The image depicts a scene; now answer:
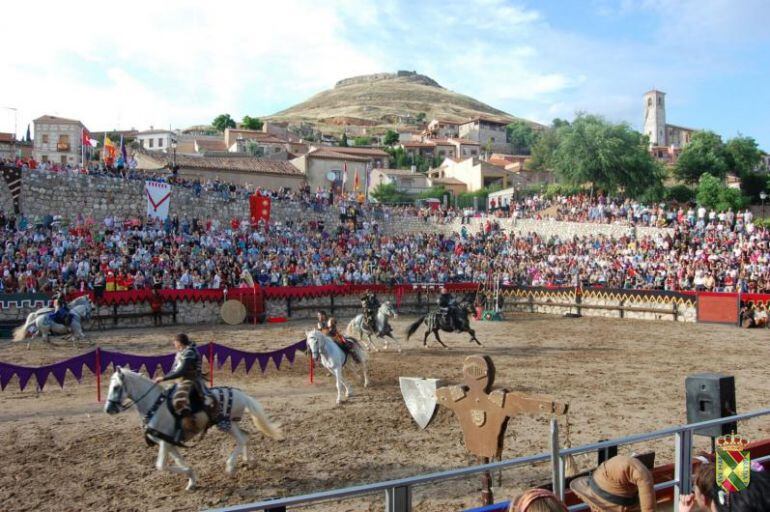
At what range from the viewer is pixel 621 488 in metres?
4.99

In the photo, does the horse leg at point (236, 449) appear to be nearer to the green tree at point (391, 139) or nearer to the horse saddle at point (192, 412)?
the horse saddle at point (192, 412)

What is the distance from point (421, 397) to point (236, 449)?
411 cm

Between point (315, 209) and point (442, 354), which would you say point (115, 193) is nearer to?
point (315, 209)

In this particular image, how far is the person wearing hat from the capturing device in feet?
15.9

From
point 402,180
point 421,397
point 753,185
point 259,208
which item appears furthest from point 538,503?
point 753,185

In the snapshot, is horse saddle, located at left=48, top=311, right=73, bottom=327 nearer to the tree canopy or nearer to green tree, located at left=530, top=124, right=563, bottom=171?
the tree canopy

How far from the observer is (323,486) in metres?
9.40

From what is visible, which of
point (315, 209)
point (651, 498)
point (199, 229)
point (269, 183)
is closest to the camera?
point (651, 498)

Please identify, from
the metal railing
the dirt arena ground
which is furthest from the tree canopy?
the metal railing

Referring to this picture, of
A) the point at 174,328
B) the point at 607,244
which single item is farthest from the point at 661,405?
the point at 607,244

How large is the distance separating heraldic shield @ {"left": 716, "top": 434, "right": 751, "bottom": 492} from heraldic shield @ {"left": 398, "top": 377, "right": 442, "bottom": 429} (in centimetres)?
337

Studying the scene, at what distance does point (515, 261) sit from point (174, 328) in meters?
20.9

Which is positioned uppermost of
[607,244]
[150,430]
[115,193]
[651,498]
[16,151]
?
[16,151]

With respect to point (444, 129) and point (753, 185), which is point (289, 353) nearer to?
point (753, 185)
